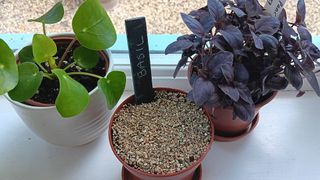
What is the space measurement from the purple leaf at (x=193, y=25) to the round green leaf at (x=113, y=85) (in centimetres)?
14

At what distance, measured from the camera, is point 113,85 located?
0.68 metres

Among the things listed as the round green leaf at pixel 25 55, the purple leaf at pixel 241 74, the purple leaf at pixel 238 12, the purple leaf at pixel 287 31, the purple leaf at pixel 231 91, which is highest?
the purple leaf at pixel 238 12

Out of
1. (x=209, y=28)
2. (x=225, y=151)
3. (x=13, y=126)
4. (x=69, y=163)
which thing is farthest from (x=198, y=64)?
(x=13, y=126)

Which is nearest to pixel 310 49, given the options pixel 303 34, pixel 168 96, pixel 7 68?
pixel 303 34

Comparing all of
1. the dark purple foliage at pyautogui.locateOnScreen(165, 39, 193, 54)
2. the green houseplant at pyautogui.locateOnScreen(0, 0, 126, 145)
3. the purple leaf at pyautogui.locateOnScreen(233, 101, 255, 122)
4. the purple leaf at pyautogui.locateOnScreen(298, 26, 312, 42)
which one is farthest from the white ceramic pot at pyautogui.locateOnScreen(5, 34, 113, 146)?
the purple leaf at pyautogui.locateOnScreen(298, 26, 312, 42)

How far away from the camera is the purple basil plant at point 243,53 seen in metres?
0.66

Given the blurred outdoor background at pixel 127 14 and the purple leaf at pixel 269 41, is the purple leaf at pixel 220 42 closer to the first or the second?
the purple leaf at pixel 269 41

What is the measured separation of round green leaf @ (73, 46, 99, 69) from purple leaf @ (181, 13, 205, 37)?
19cm

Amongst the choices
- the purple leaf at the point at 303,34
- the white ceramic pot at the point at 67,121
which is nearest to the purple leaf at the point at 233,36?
the purple leaf at the point at 303,34

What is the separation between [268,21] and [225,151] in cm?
31

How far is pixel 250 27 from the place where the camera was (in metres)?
0.70

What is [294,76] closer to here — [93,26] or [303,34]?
[303,34]

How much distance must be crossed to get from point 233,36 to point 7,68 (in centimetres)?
37

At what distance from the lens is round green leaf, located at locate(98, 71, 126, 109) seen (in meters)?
0.67
